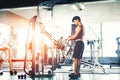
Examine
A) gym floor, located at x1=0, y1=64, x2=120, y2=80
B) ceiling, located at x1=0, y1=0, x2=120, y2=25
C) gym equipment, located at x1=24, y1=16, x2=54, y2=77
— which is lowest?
gym floor, located at x1=0, y1=64, x2=120, y2=80

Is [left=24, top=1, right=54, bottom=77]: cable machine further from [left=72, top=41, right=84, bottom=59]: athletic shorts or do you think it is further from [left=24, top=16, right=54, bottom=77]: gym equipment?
[left=72, top=41, right=84, bottom=59]: athletic shorts

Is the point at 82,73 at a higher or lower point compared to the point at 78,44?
lower

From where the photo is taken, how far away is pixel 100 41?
19.7ft

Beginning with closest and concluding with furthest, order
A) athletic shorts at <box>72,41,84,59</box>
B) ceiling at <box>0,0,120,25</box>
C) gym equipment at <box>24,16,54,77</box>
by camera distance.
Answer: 1. athletic shorts at <box>72,41,84,59</box>
2. gym equipment at <box>24,16,54,77</box>
3. ceiling at <box>0,0,120,25</box>

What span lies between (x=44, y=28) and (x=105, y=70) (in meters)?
1.85

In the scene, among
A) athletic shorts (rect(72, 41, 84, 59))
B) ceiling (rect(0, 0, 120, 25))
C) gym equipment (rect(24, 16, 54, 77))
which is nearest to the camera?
athletic shorts (rect(72, 41, 84, 59))

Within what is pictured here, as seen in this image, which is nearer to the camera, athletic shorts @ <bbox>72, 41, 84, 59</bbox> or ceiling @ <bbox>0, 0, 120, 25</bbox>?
athletic shorts @ <bbox>72, 41, 84, 59</bbox>

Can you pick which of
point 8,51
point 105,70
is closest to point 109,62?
point 105,70

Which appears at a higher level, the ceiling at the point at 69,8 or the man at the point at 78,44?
the ceiling at the point at 69,8

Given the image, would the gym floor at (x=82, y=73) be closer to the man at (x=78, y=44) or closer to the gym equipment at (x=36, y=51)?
the gym equipment at (x=36, y=51)

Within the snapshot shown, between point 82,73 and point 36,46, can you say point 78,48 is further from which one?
point 82,73

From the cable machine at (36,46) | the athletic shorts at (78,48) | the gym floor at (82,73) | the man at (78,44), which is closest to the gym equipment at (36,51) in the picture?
the cable machine at (36,46)

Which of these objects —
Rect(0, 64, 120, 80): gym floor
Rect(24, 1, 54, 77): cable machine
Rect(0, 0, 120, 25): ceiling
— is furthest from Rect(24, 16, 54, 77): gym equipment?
Rect(0, 0, 120, 25): ceiling

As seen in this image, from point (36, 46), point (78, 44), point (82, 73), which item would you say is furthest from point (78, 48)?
point (82, 73)
